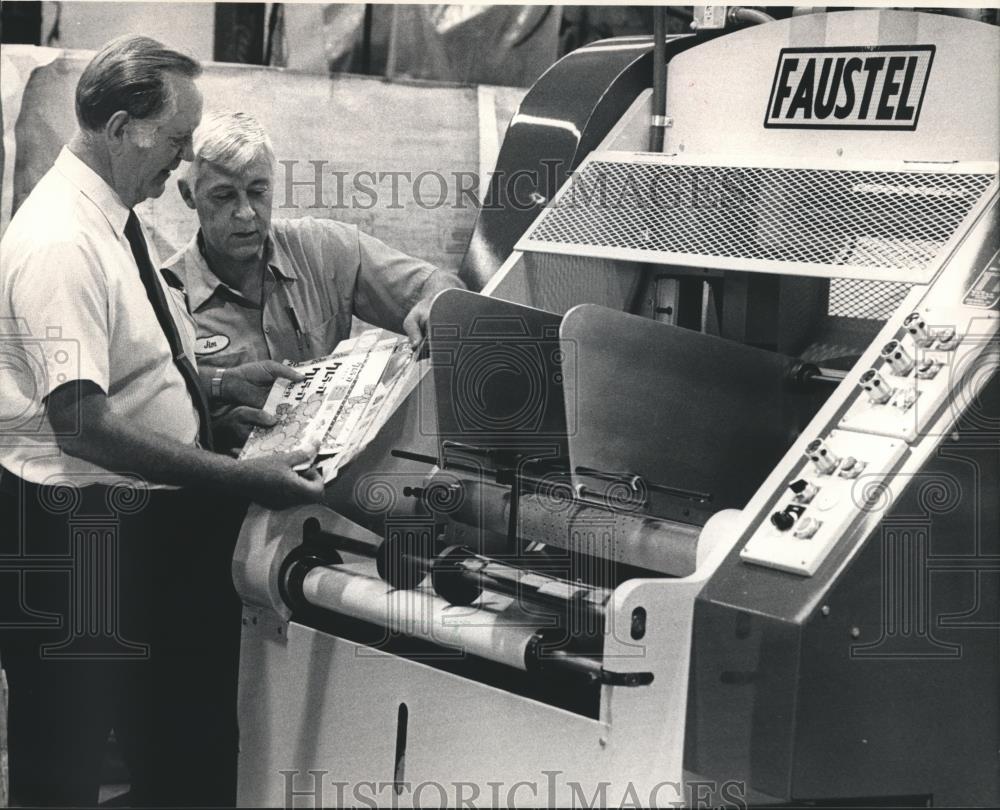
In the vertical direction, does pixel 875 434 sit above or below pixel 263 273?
below

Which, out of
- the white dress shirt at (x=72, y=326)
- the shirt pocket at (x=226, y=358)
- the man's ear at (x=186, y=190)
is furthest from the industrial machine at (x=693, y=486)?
the man's ear at (x=186, y=190)

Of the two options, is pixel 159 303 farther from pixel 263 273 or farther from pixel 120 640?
pixel 120 640

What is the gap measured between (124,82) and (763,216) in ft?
3.63

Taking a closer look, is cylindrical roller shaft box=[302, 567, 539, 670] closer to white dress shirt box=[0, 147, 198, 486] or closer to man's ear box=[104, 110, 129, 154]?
white dress shirt box=[0, 147, 198, 486]

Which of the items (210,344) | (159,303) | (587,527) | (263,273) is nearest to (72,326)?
(159,303)

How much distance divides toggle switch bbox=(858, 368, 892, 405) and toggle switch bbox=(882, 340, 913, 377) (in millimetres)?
25

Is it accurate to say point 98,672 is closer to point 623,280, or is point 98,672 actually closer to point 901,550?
point 623,280

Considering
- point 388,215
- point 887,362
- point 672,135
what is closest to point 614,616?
point 887,362

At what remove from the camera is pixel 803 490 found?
1978 mm

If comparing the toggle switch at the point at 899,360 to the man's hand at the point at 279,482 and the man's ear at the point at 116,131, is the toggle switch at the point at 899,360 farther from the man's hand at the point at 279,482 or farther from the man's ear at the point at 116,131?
the man's ear at the point at 116,131

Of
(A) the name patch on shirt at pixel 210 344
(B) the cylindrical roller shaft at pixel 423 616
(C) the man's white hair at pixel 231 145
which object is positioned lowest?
(B) the cylindrical roller shaft at pixel 423 616

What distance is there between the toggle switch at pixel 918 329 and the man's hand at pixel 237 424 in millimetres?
1125

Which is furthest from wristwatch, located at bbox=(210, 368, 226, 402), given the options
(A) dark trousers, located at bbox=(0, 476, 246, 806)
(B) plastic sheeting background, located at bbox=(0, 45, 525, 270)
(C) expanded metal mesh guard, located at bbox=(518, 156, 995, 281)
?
(B) plastic sheeting background, located at bbox=(0, 45, 525, 270)

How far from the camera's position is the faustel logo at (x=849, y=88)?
2.34 m
